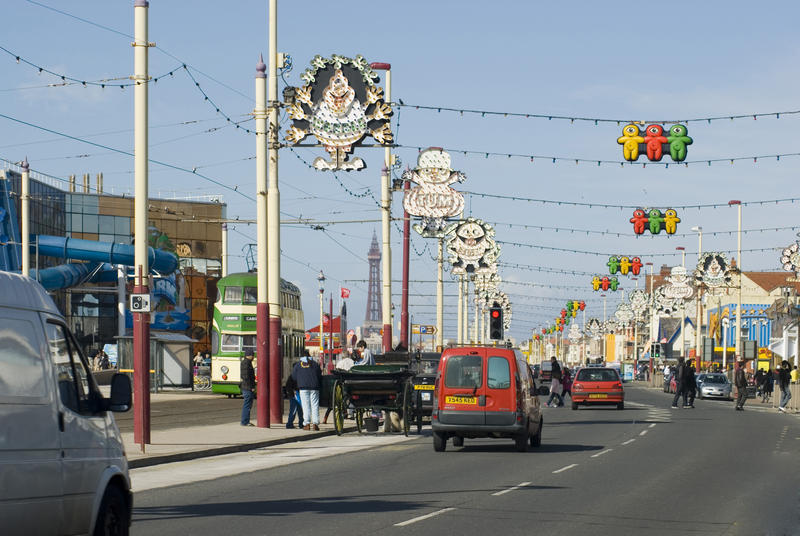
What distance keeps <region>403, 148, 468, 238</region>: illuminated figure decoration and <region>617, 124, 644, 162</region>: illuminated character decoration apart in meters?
15.9

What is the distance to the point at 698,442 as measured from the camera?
27.3 meters

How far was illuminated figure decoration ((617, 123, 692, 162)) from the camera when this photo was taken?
31922mm

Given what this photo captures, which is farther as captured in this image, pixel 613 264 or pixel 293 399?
pixel 613 264

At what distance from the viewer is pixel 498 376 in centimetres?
2370

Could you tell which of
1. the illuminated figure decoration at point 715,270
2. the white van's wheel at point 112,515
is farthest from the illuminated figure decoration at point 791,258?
the white van's wheel at point 112,515

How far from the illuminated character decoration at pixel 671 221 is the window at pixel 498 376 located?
69.2 feet

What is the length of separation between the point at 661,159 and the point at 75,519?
25.3 metres

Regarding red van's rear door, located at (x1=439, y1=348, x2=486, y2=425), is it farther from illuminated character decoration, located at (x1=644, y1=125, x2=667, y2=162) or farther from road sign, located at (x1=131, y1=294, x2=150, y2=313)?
illuminated character decoration, located at (x1=644, y1=125, x2=667, y2=162)

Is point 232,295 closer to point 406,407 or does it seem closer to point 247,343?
point 247,343

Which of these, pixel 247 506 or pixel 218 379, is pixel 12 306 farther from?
pixel 218 379

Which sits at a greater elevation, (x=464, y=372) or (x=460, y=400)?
(x=464, y=372)

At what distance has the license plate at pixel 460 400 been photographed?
23594 mm

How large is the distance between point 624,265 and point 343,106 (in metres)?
35.7

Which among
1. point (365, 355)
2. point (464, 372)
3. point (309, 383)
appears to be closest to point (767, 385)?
point (365, 355)
